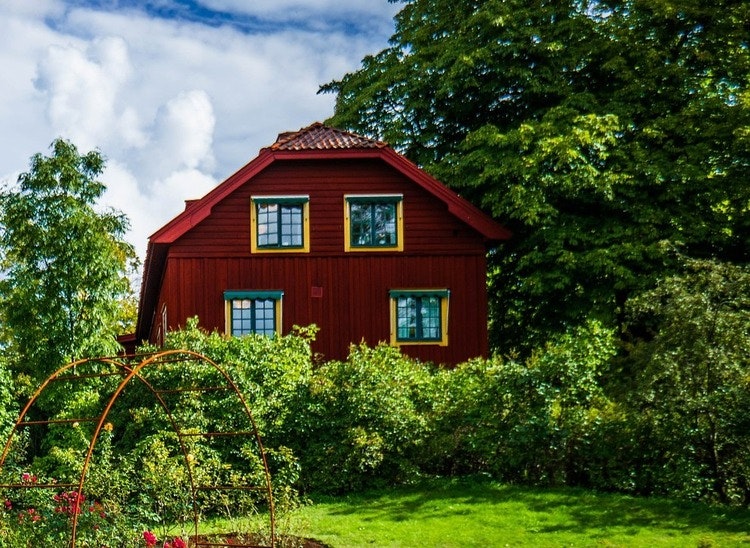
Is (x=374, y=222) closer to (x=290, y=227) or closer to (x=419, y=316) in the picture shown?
(x=290, y=227)

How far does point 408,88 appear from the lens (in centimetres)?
3078

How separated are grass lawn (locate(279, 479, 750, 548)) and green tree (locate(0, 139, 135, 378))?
7.72 metres

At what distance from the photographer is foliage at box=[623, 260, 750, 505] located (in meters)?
16.6

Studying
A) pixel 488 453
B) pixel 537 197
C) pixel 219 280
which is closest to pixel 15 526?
pixel 488 453

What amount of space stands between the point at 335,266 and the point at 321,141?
10.5 feet

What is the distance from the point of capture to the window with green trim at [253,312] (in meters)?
26.5

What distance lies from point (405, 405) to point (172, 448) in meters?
4.15

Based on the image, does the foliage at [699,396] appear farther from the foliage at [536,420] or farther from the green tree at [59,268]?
the green tree at [59,268]

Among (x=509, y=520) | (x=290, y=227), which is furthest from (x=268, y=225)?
(x=509, y=520)

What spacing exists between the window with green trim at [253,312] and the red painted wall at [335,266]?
7.8 inches

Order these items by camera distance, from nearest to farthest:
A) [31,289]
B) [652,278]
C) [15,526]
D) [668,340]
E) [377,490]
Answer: [15,526], [668,340], [377,490], [31,289], [652,278]

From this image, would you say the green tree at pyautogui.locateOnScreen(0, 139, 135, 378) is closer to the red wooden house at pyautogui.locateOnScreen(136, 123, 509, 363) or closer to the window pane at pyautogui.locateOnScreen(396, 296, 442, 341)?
the red wooden house at pyautogui.locateOnScreen(136, 123, 509, 363)

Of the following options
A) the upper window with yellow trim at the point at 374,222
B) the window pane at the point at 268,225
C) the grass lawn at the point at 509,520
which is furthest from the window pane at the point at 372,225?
the grass lawn at the point at 509,520

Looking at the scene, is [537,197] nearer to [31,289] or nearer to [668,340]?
[668,340]
